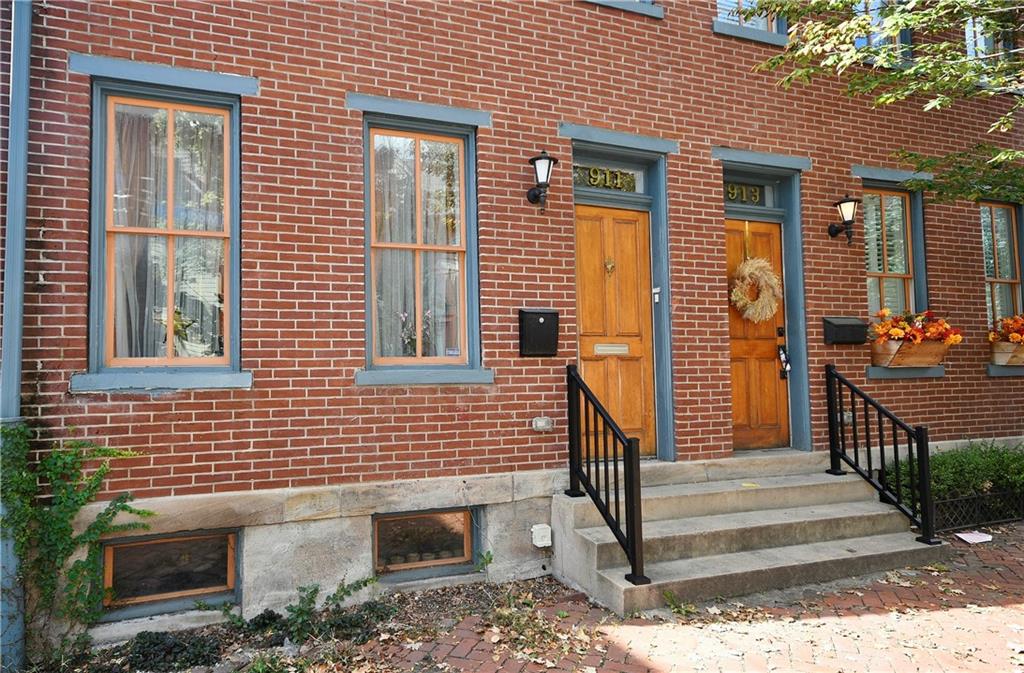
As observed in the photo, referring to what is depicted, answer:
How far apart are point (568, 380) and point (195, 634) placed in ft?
10.1

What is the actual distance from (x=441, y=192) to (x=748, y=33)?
3.48m

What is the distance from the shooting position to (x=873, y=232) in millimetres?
6879

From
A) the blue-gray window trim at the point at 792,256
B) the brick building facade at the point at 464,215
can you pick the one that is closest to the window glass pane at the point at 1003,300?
the brick building facade at the point at 464,215

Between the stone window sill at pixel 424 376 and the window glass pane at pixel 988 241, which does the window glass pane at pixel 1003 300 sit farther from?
the stone window sill at pixel 424 376

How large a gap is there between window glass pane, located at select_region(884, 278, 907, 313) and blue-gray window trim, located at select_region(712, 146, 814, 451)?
1293 mm

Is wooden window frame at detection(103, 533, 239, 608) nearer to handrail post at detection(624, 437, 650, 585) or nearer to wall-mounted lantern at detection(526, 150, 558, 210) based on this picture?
handrail post at detection(624, 437, 650, 585)

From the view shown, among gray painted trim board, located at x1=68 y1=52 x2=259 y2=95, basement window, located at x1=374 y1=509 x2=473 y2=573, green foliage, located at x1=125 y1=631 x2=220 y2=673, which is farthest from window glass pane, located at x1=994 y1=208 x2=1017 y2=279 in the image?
green foliage, located at x1=125 y1=631 x2=220 y2=673

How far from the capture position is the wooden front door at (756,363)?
6.27m

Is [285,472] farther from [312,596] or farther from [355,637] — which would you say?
[355,637]

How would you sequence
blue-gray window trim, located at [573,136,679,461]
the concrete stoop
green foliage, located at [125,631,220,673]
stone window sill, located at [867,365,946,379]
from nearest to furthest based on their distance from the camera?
green foliage, located at [125,631,220,673], the concrete stoop, blue-gray window trim, located at [573,136,679,461], stone window sill, located at [867,365,946,379]

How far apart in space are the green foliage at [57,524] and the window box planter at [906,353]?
649 centimetres

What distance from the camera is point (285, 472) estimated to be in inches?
175

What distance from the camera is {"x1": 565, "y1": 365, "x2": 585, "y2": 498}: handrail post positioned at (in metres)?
5.06

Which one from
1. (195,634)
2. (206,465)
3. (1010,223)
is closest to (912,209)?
(1010,223)
